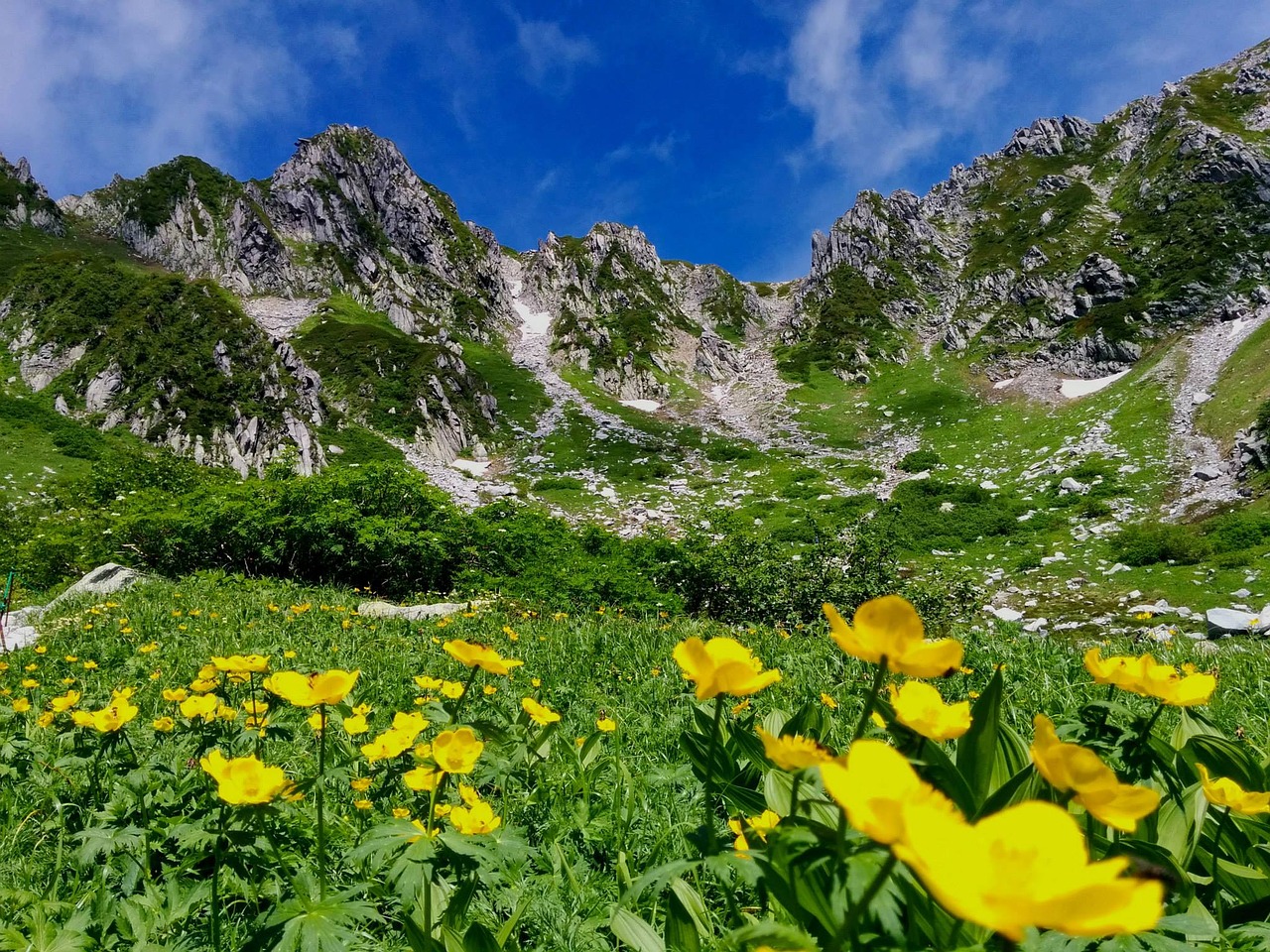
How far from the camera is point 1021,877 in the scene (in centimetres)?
52

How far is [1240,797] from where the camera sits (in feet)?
4.72

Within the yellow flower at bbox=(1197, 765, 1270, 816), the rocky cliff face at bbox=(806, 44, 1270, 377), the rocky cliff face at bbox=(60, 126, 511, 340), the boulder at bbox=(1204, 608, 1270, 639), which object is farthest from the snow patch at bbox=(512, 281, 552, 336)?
the yellow flower at bbox=(1197, 765, 1270, 816)

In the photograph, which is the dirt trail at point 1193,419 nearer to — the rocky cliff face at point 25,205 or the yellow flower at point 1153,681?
the yellow flower at point 1153,681

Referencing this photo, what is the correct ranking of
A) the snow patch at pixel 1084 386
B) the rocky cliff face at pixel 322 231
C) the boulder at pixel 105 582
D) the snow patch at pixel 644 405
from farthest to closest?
1. the rocky cliff face at pixel 322 231
2. the snow patch at pixel 644 405
3. the snow patch at pixel 1084 386
4. the boulder at pixel 105 582

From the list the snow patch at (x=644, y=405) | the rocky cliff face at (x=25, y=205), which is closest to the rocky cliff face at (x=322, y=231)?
the rocky cliff face at (x=25, y=205)

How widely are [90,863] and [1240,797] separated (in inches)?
147

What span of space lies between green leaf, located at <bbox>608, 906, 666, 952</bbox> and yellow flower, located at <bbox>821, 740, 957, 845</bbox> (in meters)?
0.97

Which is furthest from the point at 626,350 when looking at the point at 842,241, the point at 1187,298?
the point at 1187,298

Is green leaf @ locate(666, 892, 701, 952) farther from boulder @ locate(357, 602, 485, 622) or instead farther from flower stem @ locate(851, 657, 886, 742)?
boulder @ locate(357, 602, 485, 622)

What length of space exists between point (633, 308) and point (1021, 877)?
251 feet

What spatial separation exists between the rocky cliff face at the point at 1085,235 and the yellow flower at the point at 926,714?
4797cm

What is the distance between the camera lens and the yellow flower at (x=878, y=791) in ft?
1.94

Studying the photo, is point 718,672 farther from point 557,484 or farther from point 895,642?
point 557,484

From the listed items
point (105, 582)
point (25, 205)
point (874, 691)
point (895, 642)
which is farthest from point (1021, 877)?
point (25, 205)
